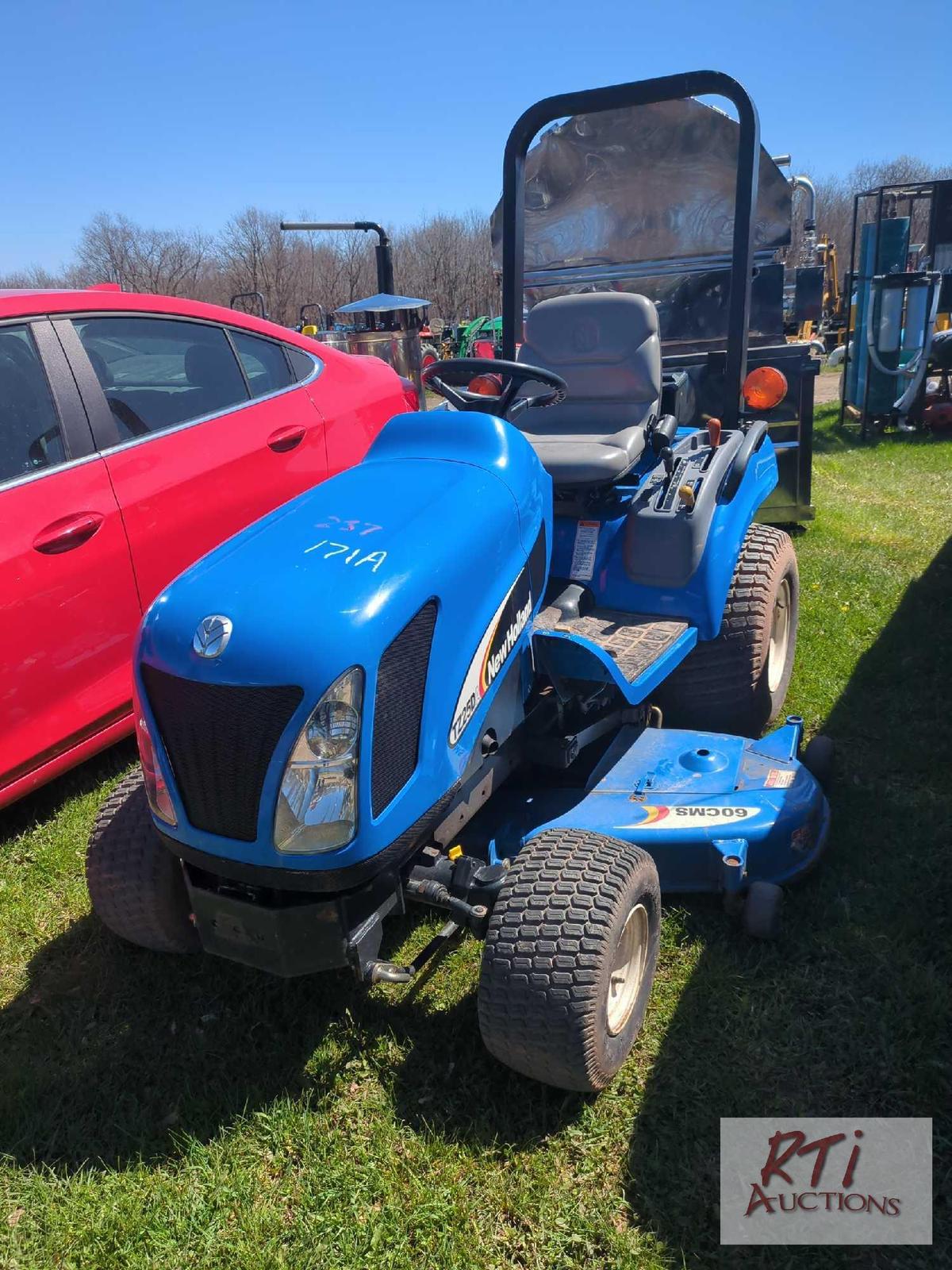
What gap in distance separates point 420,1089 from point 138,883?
0.83 meters

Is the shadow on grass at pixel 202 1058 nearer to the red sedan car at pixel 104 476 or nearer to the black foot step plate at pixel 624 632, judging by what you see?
the red sedan car at pixel 104 476

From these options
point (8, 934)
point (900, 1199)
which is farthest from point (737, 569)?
point (8, 934)

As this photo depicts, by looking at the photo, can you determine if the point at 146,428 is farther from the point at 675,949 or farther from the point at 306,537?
the point at 675,949

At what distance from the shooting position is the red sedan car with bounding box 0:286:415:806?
2.84 m

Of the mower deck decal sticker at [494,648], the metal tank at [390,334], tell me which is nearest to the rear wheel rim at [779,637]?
the mower deck decal sticker at [494,648]

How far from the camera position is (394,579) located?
1925 mm

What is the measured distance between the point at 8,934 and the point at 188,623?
142 centimetres

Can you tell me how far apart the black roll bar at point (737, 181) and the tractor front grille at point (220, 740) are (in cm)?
235

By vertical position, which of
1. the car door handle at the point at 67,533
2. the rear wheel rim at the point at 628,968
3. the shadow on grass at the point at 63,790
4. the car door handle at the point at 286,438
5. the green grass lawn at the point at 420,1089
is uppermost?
the car door handle at the point at 286,438

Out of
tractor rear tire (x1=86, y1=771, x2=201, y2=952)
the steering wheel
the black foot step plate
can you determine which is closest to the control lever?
the steering wheel

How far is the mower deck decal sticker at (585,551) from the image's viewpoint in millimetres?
3111

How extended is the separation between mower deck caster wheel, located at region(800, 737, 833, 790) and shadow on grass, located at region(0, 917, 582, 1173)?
4.53 feet

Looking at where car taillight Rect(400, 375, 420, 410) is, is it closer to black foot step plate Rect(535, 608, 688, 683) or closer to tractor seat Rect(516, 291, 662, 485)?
tractor seat Rect(516, 291, 662, 485)

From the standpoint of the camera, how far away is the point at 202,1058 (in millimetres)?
2219
